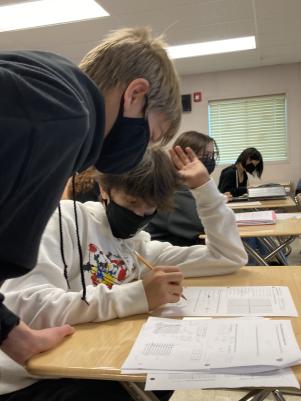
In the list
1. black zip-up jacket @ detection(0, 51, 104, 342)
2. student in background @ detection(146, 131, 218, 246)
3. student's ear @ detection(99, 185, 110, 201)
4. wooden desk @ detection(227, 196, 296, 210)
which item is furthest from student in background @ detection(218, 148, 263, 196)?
black zip-up jacket @ detection(0, 51, 104, 342)

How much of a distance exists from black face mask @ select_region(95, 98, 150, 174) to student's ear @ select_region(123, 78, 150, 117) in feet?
0.04

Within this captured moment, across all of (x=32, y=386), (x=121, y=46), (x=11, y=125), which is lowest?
(x=32, y=386)

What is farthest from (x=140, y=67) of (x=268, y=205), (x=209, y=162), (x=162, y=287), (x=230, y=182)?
(x=230, y=182)

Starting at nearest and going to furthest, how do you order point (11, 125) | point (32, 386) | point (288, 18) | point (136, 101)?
point (11, 125) < point (136, 101) < point (32, 386) < point (288, 18)

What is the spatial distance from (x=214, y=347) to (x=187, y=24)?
4.35 meters

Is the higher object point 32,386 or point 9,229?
point 9,229

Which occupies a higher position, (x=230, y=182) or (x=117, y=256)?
(x=117, y=256)

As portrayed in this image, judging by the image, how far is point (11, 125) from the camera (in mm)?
472

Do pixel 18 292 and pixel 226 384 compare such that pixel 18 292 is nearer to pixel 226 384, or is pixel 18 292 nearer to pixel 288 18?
pixel 226 384

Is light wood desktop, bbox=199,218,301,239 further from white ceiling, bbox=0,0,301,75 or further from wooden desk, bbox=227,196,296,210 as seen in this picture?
white ceiling, bbox=0,0,301,75

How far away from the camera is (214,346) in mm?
822

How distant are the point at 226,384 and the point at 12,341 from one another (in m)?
0.44

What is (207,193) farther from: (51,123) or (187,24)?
(187,24)

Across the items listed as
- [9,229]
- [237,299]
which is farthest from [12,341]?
[237,299]
